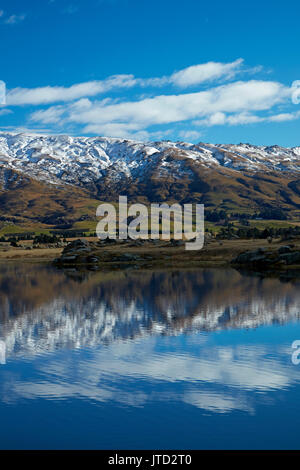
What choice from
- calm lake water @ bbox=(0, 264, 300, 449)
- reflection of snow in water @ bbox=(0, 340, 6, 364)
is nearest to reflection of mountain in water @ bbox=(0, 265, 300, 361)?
reflection of snow in water @ bbox=(0, 340, 6, 364)

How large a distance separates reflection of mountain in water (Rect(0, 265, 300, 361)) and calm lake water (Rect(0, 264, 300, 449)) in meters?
0.23

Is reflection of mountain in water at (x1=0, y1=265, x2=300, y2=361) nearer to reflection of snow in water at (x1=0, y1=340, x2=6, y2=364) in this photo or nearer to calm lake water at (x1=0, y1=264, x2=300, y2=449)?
reflection of snow in water at (x1=0, y1=340, x2=6, y2=364)

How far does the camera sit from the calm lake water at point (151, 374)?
22953 mm

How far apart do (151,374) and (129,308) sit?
2898cm

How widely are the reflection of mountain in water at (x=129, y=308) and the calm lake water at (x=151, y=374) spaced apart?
23 centimetres

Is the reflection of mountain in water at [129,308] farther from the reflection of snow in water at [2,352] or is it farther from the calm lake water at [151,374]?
the calm lake water at [151,374]

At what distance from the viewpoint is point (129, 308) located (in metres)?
60.9

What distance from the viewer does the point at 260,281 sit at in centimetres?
8706

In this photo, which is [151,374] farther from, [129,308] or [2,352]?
[129,308]

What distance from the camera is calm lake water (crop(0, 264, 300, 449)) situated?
23.0 metres

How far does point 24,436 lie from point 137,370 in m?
11.3

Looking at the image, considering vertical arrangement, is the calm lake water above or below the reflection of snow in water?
above

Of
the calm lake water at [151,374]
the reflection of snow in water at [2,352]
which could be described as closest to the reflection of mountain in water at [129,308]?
the reflection of snow in water at [2,352]

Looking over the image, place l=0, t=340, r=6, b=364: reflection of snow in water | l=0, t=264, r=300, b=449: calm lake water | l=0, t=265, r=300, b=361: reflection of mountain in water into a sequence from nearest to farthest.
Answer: l=0, t=264, r=300, b=449: calm lake water < l=0, t=340, r=6, b=364: reflection of snow in water < l=0, t=265, r=300, b=361: reflection of mountain in water
